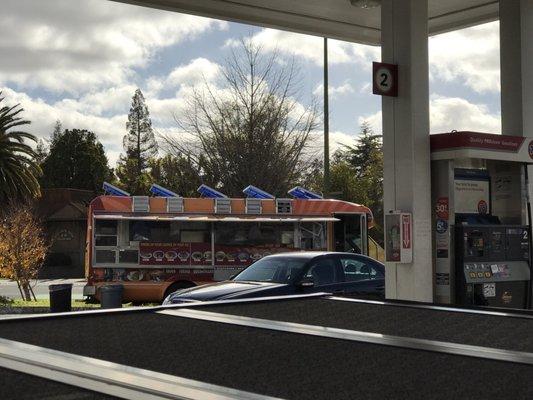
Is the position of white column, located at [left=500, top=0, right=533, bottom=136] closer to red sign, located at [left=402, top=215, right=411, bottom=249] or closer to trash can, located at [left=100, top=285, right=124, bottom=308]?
red sign, located at [left=402, top=215, right=411, bottom=249]

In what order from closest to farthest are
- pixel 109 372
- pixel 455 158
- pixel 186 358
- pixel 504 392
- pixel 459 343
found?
pixel 504 392, pixel 109 372, pixel 186 358, pixel 459 343, pixel 455 158

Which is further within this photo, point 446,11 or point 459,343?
point 446,11

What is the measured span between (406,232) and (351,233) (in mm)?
11114

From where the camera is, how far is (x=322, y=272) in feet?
39.1

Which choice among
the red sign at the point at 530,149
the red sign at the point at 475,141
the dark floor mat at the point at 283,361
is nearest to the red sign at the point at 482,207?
the red sign at the point at 475,141

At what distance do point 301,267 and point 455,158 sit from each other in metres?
3.30

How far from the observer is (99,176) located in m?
65.1

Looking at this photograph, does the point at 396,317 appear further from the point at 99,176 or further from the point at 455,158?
the point at 99,176

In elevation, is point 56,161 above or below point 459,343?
above

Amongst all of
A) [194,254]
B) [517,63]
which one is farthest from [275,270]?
[194,254]

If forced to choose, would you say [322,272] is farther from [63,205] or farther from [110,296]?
[63,205]

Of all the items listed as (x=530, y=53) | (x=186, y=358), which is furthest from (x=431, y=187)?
(x=186, y=358)

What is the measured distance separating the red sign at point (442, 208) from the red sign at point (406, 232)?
0.47m

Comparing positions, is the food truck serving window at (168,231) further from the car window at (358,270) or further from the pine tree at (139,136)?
the pine tree at (139,136)
